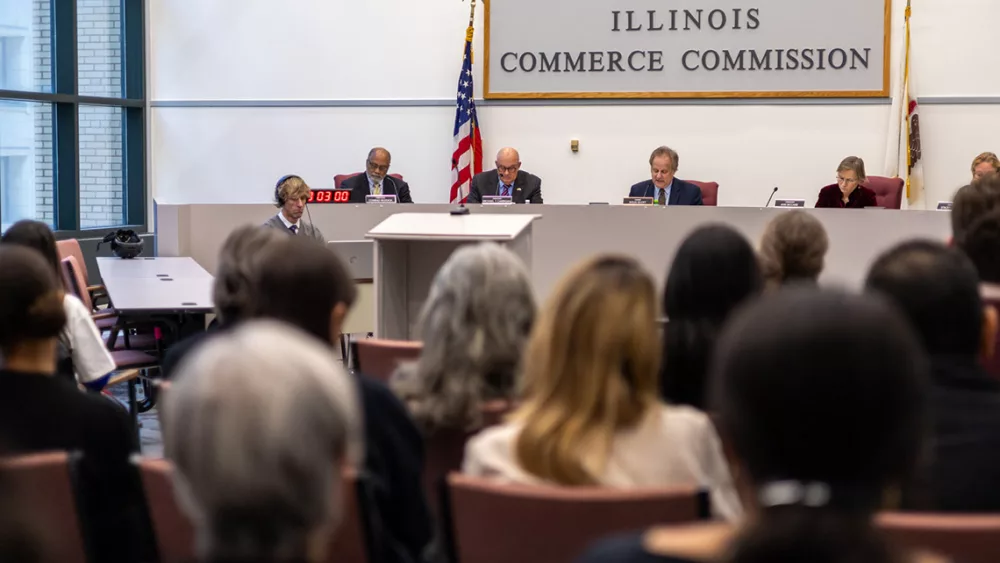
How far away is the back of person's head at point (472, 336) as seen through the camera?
237 cm

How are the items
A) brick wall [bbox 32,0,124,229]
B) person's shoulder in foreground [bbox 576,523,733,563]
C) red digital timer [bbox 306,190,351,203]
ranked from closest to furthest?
person's shoulder in foreground [bbox 576,523,733,563] → red digital timer [bbox 306,190,351,203] → brick wall [bbox 32,0,124,229]

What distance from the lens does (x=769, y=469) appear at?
102cm

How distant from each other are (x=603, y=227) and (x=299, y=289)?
4603 mm

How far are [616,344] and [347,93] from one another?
8.89 metres

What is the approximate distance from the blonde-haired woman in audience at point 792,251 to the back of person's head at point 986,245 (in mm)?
455

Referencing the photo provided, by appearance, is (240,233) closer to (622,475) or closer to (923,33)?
(622,475)

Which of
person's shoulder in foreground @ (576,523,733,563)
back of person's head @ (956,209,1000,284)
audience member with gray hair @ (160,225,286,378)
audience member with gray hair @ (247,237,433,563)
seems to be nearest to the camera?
person's shoulder in foreground @ (576,523,733,563)

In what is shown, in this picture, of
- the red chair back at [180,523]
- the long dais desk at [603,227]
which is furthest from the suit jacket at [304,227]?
the red chair back at [180,523]

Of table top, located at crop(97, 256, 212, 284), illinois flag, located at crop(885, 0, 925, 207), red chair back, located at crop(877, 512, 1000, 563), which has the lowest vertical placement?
red chair back, located at crop(877, 512, 1000, 563)

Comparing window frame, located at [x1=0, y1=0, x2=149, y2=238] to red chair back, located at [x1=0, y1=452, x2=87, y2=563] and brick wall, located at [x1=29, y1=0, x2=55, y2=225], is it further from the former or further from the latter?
red chair back, located at [x1=0, y1=452, x2=87, y2=563]

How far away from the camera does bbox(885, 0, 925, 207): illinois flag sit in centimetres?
895

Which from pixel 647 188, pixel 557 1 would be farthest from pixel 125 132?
pixel 647 188

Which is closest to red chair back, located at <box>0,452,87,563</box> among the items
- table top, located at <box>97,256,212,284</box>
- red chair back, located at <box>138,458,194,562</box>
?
red chair back, located at <box>138,458,194,562</box>

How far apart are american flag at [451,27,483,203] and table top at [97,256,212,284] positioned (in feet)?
10.3
